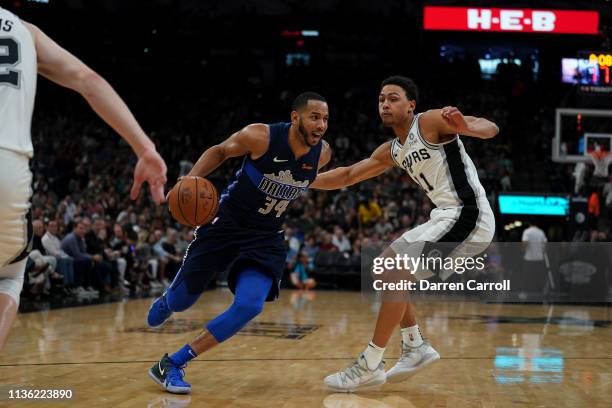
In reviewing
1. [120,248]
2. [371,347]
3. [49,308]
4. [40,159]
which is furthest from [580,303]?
[40,159]

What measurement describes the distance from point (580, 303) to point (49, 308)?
9357mm

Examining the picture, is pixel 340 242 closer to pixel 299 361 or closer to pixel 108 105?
pixel 299 361

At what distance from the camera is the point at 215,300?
1405 cm

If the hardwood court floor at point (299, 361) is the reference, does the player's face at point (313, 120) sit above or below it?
above

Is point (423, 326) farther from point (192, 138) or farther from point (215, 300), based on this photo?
point (192, 138)

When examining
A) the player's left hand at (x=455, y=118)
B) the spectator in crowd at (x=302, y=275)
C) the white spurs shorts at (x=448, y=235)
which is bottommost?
the spectator in crowd at (x=302, y=275)

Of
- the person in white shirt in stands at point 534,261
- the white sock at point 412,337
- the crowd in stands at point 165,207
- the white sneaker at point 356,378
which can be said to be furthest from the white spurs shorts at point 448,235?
the person in white shirt in stands at point 534,261

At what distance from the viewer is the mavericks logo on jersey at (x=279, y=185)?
5.66 meters

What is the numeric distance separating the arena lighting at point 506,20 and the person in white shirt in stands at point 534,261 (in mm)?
8696

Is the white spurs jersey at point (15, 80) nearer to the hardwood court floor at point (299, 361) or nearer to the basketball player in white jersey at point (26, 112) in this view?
the basketball player in white jersey at point (26, 112)

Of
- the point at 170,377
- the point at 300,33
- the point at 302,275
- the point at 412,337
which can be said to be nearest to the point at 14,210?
the point at 170,377

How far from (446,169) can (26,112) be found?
3298 mm

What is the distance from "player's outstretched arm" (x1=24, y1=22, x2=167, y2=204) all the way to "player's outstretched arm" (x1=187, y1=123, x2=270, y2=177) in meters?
2.45

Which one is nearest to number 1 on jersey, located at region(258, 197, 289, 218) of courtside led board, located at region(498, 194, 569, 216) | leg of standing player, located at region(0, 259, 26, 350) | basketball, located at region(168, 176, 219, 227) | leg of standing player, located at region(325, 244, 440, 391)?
basketball, located at region(168, 176, 219, 227)
